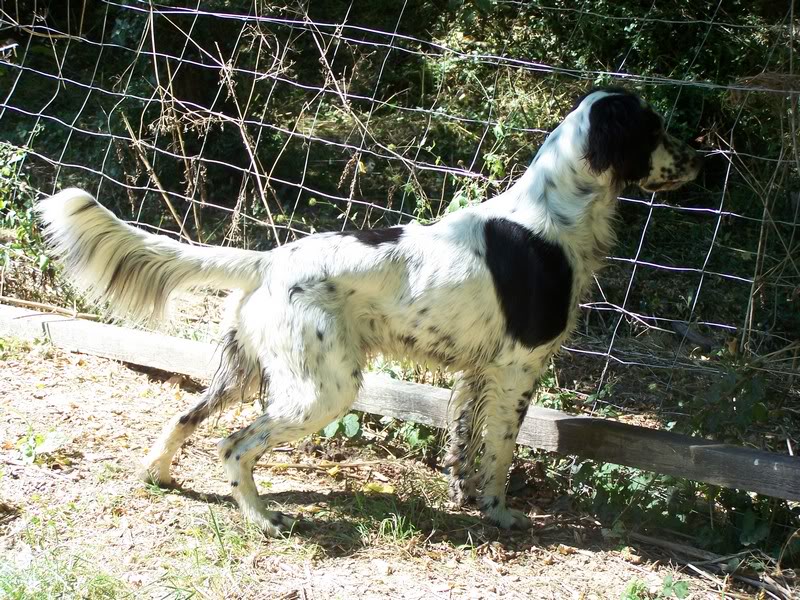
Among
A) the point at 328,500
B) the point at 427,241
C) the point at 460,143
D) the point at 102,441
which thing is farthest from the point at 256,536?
the point at 460,143

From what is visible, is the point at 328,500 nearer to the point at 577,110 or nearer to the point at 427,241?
the point at 427,241

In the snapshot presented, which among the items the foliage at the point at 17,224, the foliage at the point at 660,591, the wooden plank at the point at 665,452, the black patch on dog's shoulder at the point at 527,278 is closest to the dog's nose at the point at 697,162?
the black patch on dog's shoulder at the point at 527,278

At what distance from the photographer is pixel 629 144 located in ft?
11.6

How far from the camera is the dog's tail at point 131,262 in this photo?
328 centimetres

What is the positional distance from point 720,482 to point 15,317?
381 cm

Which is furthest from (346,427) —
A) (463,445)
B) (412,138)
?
(412,138)

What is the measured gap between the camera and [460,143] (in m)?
6.89

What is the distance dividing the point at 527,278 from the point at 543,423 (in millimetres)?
738

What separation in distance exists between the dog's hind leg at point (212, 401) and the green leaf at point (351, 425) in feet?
2.15

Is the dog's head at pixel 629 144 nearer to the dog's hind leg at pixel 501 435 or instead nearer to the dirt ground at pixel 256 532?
the dog's hind leg at pixel 501 435

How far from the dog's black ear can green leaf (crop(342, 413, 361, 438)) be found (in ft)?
5.27

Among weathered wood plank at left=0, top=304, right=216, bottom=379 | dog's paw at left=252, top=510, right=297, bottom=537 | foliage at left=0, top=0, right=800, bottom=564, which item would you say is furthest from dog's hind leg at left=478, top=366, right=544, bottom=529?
weathered wood plank at left=0, top=304, right=216, bottom=379

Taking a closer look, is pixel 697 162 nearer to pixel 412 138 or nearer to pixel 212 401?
pixel 212 401

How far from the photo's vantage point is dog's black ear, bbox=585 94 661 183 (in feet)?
11.5
